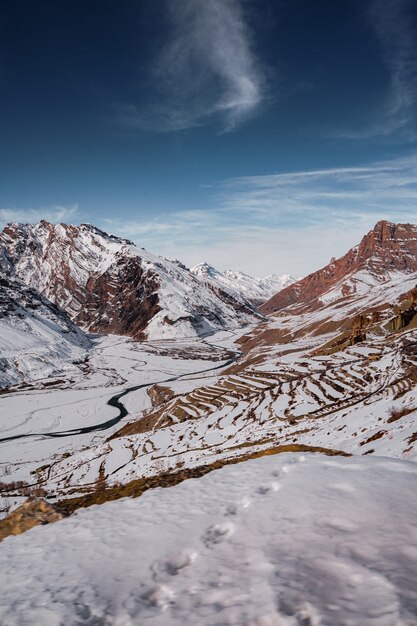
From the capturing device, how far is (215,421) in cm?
6431

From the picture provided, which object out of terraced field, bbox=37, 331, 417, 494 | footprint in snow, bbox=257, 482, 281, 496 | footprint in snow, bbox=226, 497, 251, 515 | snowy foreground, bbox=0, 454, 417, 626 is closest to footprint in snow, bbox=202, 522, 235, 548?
snowy foreground, bbox=0, 454, 417, 626

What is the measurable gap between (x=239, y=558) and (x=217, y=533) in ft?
4.80

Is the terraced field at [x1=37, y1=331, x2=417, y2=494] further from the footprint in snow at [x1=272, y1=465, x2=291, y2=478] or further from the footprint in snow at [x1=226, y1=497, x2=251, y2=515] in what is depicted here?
the footprint in snow at [x1=226, y1=497, x2=251, y2=515]

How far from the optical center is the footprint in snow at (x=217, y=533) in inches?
312

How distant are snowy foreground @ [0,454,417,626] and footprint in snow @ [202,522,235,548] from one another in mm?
32

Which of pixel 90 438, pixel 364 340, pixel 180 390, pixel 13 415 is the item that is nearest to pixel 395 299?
pixel 364 340

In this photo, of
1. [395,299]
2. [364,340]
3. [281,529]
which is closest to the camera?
[281,529]

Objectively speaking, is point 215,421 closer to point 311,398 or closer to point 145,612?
point 311,398

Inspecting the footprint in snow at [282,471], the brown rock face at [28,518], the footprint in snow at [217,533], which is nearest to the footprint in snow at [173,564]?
the footprint in snow at [217,533]

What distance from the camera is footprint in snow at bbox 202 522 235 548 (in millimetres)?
7930

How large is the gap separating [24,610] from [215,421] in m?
60.3

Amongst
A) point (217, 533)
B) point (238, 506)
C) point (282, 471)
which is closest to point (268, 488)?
point (238, 506)

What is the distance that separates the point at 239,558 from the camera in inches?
274

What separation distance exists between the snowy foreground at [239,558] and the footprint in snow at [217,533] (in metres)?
0.03
